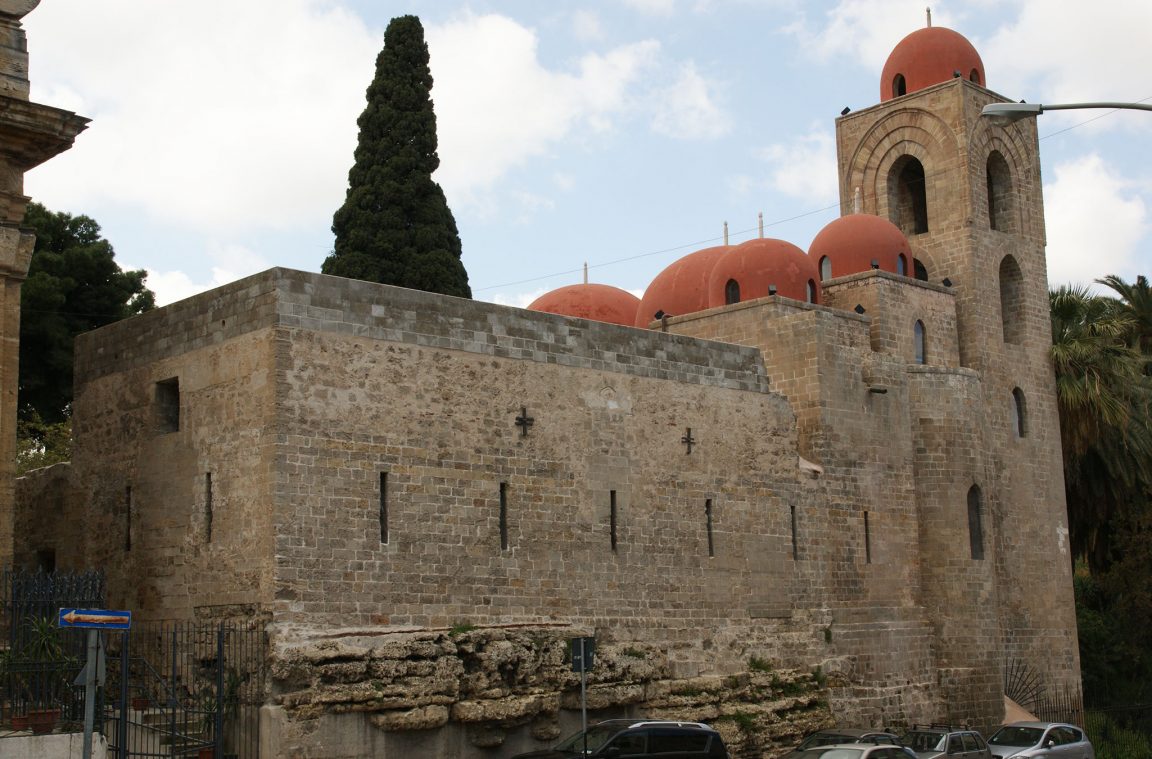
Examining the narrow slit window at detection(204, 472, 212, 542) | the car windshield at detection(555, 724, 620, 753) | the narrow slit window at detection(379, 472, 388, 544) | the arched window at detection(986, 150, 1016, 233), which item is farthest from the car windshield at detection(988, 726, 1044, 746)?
the narrow slit window at detection(204, 472, 212, 542)

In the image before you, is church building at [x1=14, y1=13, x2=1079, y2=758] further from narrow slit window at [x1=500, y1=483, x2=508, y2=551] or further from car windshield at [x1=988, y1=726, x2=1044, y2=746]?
car windshield at [x1=988, y1=726, x2=1044, y2=746]

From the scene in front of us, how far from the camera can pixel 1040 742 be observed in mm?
A: 20281

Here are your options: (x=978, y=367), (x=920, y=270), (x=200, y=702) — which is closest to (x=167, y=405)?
(x=200, y=702)

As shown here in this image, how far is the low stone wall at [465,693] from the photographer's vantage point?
1577 centimetres

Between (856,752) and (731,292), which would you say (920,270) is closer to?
(731,292)

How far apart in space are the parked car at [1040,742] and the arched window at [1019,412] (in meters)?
7.63

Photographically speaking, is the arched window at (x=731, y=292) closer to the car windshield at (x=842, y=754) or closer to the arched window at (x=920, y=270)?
the arched window at (x=920, y=270)

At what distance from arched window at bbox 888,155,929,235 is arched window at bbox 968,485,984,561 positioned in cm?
659

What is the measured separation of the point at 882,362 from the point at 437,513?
959 cm

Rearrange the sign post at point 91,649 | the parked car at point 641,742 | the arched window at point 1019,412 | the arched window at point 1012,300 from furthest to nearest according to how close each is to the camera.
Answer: the arched window at point 1012,300 < the arched window at point 1019,412 < the parked car at point 641,742 < the sign post at point 91,649

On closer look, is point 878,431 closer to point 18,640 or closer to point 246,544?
point 246,544

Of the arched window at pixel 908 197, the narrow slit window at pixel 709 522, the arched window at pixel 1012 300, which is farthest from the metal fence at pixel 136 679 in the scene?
the arched window at pixel 1012 300

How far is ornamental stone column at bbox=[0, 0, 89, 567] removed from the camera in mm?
15484

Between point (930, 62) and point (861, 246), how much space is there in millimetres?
5142
